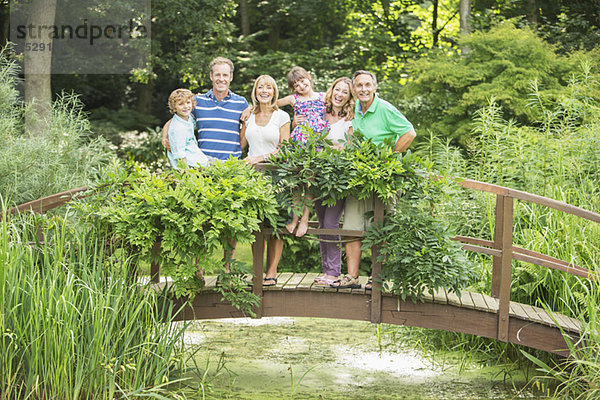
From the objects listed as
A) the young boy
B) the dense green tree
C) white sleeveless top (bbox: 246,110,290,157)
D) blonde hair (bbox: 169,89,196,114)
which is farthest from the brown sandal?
the dense green tree

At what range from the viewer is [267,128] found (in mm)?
5477

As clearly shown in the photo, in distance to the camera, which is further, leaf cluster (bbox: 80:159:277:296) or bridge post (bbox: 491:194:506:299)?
bridge post (bbox: 491:194:506:299)

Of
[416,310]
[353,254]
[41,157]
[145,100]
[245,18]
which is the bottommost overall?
[416,310]

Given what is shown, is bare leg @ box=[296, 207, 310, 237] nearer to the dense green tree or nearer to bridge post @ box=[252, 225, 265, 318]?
bridge post @ box=[252, 225, 265, 318]

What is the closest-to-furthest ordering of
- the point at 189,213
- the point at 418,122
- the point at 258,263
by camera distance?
the point at 189,213, the point at 258,263, the point at 418,122

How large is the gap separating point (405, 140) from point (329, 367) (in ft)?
7.22

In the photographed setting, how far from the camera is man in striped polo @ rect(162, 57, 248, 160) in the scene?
559cm

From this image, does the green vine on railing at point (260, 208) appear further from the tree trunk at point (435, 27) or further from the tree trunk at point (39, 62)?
the tree trunk at point (435, 27)

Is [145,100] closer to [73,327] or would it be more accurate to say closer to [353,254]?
[353,254]

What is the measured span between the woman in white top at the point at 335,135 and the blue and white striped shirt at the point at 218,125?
2.42ft

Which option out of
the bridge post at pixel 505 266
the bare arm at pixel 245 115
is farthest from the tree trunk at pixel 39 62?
the bridge post at pixel 505 266

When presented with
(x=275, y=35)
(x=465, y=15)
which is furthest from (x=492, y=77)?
(x=275, y=35)

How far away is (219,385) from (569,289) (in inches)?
111

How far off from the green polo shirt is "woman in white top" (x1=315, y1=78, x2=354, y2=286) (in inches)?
7.3
